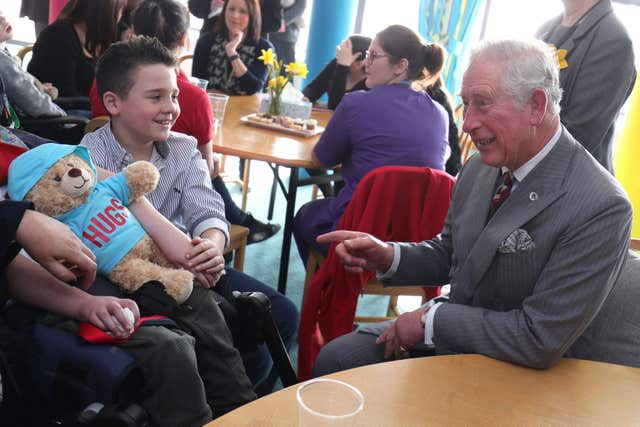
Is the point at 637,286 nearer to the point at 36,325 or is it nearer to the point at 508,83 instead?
the point at 508,83

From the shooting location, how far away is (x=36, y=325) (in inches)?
45.5

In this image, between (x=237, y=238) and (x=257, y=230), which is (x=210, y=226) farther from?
(x=257, y=230)

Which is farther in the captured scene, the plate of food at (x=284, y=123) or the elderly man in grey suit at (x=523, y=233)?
the plate of food at (x=284, y=123)

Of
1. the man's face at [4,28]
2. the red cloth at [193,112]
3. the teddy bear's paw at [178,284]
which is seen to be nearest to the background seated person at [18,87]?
the man's face at [4,28]

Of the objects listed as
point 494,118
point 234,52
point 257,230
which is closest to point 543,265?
point 494,118

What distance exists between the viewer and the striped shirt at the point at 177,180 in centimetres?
178

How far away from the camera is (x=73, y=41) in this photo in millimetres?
3396

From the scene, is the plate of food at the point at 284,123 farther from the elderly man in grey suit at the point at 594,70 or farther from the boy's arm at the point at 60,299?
the boy's arm at the point at 60,299

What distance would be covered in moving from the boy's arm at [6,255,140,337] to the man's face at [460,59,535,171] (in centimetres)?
88

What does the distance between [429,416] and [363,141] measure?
1.70 metres

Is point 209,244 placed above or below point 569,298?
below

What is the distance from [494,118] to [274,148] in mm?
1404

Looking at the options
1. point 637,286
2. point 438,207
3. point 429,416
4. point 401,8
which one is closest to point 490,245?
point 637,286

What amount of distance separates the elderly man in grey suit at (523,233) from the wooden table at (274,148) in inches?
39.2
